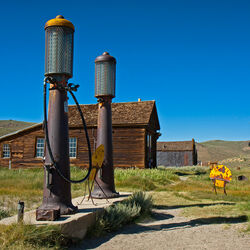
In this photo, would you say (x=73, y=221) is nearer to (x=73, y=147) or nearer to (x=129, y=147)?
(x=129, y=147)

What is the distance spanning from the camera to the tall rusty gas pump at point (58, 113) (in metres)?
4.52

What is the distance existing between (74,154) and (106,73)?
1282 centimetres

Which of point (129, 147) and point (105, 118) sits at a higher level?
point (105, 118)

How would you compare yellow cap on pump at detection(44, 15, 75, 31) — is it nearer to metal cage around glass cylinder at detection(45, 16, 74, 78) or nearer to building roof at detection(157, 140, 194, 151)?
metal cage around glass cylinder at detection(45, 16, 74, 78)

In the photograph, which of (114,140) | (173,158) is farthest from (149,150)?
(173,158)

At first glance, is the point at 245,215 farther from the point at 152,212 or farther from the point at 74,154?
the point at 74,154

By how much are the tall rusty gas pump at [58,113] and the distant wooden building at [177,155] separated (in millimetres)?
36728

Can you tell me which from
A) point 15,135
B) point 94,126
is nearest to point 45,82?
point 94,126

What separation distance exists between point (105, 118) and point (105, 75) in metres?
1.00

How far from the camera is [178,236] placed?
15.5 ft

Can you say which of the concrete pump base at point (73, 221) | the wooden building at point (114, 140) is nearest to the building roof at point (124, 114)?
the wooden building at point (114, 140)

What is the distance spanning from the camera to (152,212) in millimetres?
6461

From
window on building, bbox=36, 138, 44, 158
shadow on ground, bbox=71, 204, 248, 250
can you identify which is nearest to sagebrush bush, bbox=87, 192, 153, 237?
shadow on ground, bbox=71, 204, 248, 250

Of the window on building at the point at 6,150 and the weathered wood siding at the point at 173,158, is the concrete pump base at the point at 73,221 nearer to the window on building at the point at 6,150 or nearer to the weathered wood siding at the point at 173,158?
the window on building at the point at 6,150
